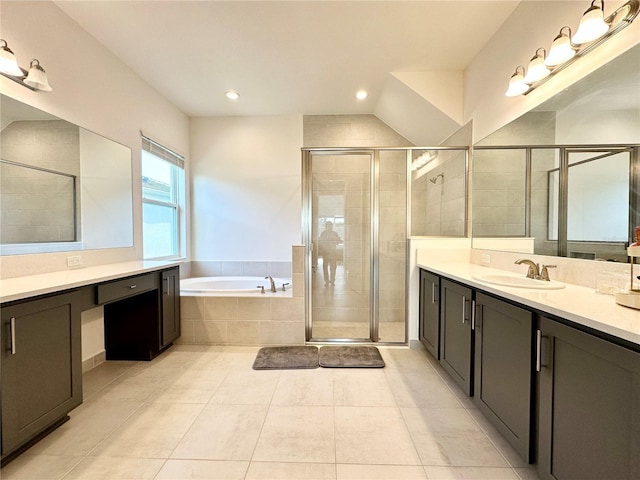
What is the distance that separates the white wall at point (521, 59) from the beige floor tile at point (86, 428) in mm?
3289

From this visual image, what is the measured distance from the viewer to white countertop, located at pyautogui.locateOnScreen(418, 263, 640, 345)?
88 centimetres

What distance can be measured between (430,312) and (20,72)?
3.23 metres

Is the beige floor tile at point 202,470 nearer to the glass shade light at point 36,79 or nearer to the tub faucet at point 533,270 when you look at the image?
the tub faucet at point 533,270

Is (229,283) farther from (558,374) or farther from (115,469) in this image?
(558,374)

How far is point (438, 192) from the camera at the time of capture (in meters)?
3.07

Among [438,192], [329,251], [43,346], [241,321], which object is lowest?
[241,321]

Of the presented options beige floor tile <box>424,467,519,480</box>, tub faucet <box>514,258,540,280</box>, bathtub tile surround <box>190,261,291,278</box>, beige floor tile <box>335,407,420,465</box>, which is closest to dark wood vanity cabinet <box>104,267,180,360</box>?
bathtub tile surround <box>190,261,291,278</box>

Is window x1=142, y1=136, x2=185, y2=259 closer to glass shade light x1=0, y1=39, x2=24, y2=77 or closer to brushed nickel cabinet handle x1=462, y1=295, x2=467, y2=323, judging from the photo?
glass shade light x1=0, y1=39, x2=24, y2=77

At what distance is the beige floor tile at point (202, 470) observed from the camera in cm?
131

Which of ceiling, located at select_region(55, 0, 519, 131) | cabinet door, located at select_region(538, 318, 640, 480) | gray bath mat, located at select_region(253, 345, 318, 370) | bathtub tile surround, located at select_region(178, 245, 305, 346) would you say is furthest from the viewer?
bathtub tile surround, located at select_region(178, 245, 305, 346)

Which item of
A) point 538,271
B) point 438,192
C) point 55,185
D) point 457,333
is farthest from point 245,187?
point 538,271

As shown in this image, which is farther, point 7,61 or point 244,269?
point 244,269

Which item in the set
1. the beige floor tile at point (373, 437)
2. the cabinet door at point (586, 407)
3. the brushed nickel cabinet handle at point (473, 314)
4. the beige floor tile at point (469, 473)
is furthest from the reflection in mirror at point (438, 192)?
the beige floor tile at point (469, 473)

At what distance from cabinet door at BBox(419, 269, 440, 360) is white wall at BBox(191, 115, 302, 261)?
1.90 meters
